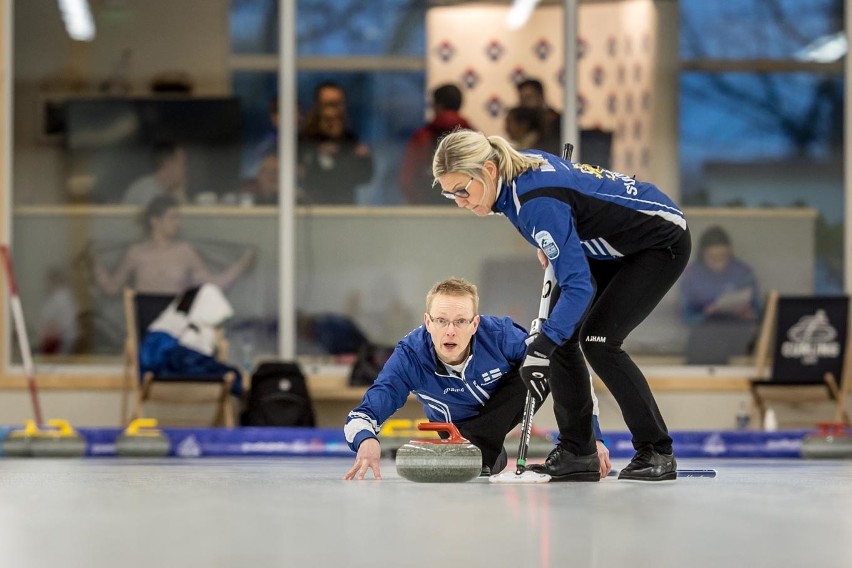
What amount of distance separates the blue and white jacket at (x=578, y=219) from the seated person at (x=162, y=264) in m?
5.16

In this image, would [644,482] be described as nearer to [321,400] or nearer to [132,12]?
[321,400]

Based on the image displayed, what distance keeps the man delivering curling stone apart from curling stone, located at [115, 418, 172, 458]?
2713 millimetres

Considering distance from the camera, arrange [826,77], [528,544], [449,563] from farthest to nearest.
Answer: [826,77], [528,544], [449,563]

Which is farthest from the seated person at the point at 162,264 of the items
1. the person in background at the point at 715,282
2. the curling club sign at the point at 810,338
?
the curling club sign at the point at 810,338

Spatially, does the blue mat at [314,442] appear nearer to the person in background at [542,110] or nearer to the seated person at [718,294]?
the seated person at [718,294]

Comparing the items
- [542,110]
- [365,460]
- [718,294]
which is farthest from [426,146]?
[365,460]

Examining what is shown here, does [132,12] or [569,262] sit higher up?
[132,12]

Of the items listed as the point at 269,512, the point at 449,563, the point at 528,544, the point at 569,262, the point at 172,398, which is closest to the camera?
the point at 449,563

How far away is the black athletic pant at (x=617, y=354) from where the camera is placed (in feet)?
12.4

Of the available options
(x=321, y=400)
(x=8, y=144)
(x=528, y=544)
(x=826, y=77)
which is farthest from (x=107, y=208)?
(x=528, y=544)

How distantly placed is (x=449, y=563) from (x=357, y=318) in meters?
6.73

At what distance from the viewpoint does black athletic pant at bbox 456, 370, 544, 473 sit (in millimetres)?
4305

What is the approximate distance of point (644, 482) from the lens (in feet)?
11.9

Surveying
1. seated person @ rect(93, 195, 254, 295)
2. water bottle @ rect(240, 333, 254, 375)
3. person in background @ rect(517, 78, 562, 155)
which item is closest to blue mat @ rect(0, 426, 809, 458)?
water bottle @ rect(240, 333, 254, 375)
